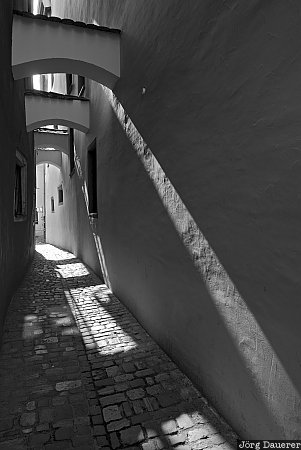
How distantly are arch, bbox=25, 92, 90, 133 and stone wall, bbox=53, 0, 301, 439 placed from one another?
3.69m

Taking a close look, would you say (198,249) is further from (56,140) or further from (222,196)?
(56,140)

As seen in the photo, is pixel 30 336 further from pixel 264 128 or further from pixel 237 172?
pixel 264 128

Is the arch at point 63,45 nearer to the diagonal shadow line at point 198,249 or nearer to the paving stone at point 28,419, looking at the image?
the diagonal shadow line at point 198,249

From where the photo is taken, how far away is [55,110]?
697cm

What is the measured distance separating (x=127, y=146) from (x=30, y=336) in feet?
9.41

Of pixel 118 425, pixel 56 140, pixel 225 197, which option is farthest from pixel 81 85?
pixel 118 425

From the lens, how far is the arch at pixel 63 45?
4188 mm

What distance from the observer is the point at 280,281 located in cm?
156

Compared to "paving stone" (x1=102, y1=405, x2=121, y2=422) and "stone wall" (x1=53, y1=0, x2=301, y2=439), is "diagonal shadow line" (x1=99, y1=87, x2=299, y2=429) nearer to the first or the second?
"stone wall" (x1=53, y1=0, x2=301, y2=439)

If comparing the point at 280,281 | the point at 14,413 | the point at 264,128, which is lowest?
the point at 14,413

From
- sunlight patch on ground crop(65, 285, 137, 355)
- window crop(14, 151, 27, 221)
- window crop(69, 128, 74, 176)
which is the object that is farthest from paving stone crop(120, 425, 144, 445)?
window crop(69, 128, 74, 176)

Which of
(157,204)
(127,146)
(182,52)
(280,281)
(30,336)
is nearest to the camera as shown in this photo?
(280,281)

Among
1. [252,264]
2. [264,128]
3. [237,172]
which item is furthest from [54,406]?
[264,128]

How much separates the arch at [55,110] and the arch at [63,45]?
8.01ft
